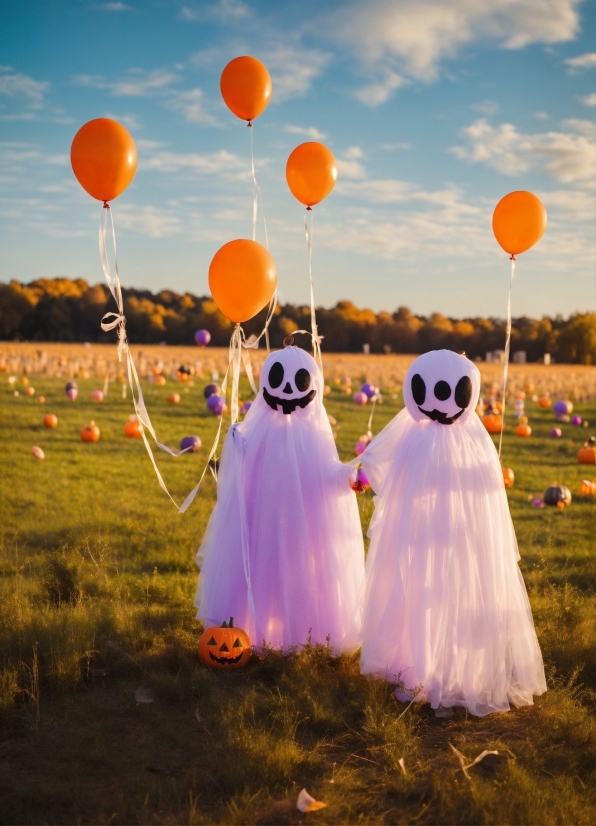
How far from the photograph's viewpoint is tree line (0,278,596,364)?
33875mm

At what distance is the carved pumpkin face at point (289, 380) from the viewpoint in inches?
222

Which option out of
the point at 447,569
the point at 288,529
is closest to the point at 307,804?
the point at 447,569

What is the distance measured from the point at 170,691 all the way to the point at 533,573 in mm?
3978

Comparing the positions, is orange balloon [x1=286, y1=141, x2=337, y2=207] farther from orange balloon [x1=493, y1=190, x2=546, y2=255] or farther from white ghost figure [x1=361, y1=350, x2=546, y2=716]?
white ghost figure [x1=361, y1=350, x2=546, y2=716]

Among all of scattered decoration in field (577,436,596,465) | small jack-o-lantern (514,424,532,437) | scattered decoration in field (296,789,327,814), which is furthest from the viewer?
small jack-o-lantern (514,424,532,437)

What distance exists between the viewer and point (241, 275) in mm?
5758

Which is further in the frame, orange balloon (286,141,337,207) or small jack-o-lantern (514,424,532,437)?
small jack-o-lantern (514,424,532,437)

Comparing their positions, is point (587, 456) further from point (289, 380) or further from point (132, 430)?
point (289, 380)

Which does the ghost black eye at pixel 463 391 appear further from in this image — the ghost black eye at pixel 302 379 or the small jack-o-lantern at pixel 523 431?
the small jack-o-lantern at pixel 523 431

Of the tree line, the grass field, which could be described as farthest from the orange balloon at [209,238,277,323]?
the tree line

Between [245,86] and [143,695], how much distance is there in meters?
5.41

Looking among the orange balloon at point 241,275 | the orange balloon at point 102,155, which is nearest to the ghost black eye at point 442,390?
the orange balloon at point 241,275

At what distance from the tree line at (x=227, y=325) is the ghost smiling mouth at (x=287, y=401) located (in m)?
27.0

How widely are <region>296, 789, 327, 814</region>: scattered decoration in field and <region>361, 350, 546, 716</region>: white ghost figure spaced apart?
4.09 feet
